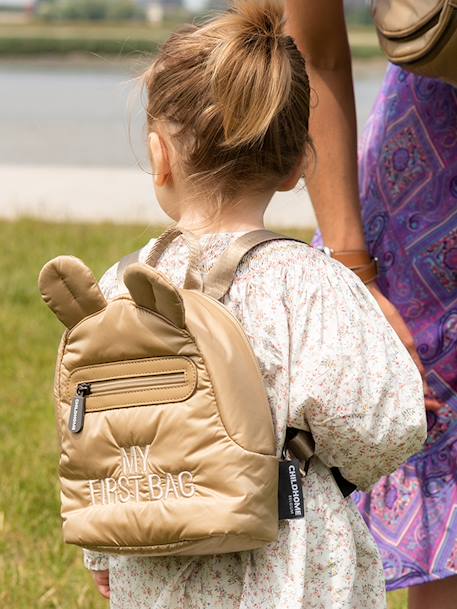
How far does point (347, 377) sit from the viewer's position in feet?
6.38

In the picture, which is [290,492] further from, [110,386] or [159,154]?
[159,154]

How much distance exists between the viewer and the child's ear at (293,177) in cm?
209

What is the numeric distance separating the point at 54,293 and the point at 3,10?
7441 centimetres

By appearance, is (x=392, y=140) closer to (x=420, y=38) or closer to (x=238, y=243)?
(x=420, y=38)

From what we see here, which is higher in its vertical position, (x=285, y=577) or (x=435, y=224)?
(x=435, y=224)

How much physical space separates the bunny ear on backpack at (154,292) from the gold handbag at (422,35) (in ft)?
2.07

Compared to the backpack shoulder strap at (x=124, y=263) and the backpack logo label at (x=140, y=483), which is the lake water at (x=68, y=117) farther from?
the backpack logo label at (x=140, y=483)

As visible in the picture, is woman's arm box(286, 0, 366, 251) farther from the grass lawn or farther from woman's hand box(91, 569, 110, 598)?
the grass lawn

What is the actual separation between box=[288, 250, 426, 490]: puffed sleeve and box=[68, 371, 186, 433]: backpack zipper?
0.60 feet

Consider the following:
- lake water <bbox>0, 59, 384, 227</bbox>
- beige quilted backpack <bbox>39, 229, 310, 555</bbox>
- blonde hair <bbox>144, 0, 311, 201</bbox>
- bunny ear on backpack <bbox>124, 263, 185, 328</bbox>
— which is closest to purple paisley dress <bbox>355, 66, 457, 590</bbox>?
lake water <bbox>0, 59, 384, 227</bbox>

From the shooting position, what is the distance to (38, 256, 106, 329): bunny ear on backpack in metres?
1.96

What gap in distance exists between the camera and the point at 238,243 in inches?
78.6

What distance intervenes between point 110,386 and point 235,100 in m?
0.46

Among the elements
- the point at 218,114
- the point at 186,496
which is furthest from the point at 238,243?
the point at 186,496
